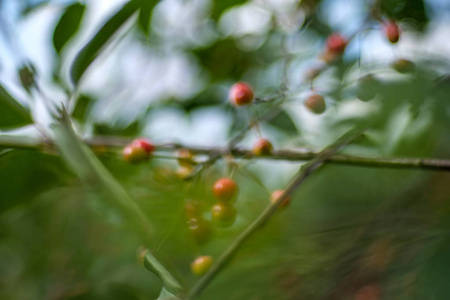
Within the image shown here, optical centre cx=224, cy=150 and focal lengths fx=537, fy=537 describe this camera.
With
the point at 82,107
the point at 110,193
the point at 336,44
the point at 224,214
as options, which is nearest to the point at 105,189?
the point at 110,193

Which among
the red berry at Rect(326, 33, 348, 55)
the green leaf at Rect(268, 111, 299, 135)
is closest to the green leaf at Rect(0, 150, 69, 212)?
the green leaf at Rect(268, 111, 299, 135)

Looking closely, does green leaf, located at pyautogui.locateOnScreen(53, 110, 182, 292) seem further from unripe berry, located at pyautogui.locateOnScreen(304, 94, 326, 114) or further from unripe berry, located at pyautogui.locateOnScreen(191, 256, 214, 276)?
unripe berry, located at pyautogui.locateOnScreen(304, 94, 326, 114)

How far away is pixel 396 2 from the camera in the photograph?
1.22m

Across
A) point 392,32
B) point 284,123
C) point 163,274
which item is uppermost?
point 163,274

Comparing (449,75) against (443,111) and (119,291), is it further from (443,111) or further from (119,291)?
(119,291)

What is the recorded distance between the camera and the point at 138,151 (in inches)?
38.1

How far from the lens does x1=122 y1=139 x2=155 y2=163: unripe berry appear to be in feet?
3.13

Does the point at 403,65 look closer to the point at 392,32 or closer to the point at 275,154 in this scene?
the point at 392,32

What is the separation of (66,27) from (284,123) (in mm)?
552

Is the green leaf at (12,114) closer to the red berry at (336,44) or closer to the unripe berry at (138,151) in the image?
the unripe berry at (138,151)

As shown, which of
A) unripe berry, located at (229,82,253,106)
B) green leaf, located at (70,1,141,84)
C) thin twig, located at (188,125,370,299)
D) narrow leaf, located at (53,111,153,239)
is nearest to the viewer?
narrow leaf, located at (53,111,153,239)

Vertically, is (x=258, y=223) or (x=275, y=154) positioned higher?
(x=258, y=223)

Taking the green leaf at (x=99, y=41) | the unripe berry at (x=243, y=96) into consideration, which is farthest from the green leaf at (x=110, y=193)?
the unripe berry at (x=243, y=96)

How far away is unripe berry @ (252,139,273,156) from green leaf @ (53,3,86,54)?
377 millimetres
